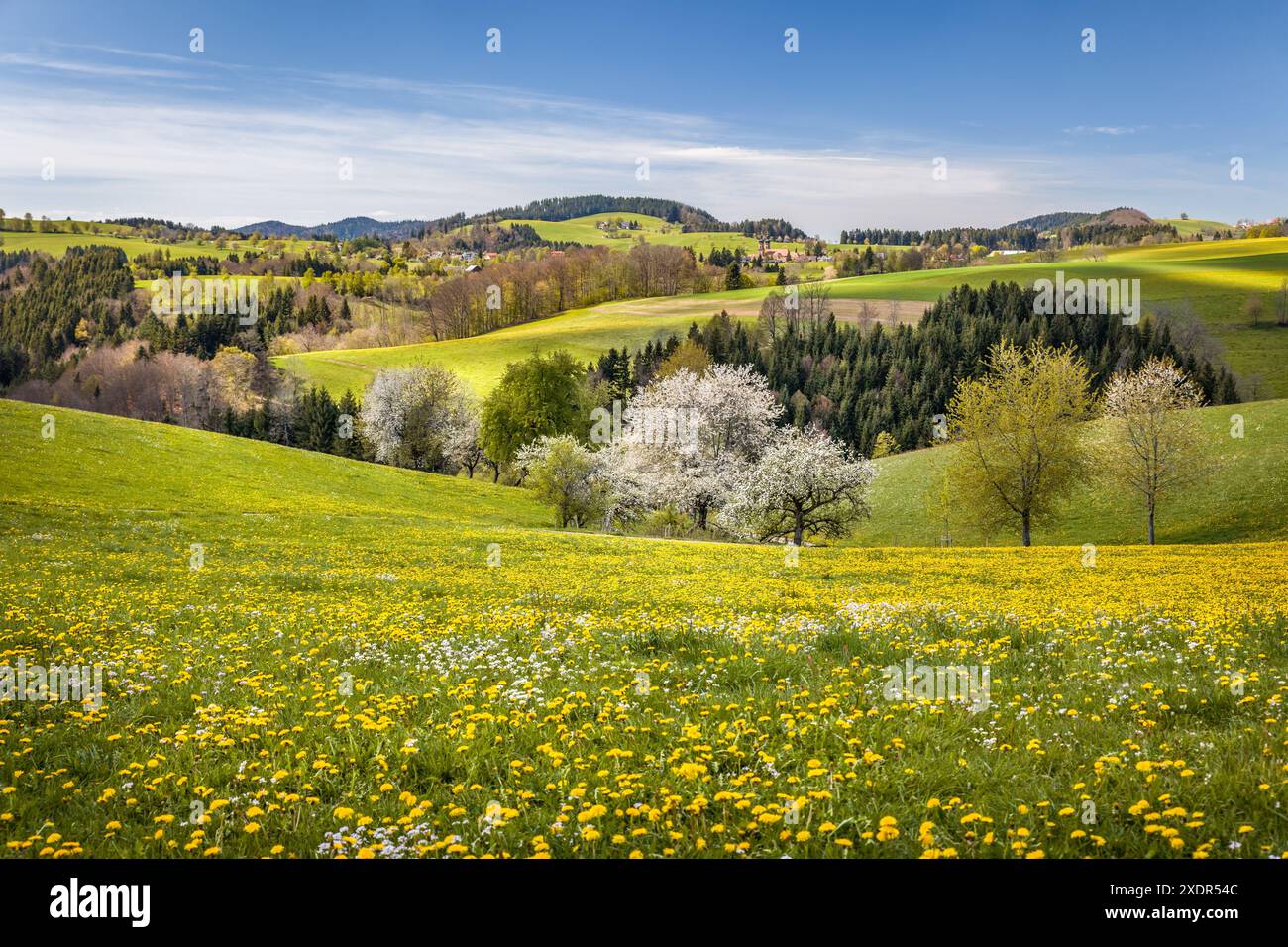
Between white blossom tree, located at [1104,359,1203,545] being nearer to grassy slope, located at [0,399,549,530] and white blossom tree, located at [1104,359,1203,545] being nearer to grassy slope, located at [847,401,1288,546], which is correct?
grassy slope, located at [847,401,1288,546]

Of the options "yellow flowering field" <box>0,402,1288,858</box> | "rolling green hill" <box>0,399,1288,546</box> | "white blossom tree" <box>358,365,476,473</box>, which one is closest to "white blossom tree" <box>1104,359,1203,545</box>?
"rolling green hill" <box>0,399,1288,546</box>

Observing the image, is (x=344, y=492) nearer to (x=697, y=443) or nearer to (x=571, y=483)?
(x=571, y=483)

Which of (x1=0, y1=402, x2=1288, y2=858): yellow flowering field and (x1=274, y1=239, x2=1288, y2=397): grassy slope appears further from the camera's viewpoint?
(x1=274, y1=239, x2=1288, y2=397): grassy slope

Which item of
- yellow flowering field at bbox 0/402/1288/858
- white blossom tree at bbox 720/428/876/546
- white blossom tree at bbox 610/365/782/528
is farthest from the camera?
white blossom tree at bbox 610/365/782/528

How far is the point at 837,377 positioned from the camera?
495ft

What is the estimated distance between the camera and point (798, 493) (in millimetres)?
54781

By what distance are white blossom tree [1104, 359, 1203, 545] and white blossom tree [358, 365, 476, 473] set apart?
74.6 metres

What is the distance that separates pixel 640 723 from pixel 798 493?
4742cm

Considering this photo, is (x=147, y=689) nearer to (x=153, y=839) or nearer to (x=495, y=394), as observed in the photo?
(x=153, y=839)

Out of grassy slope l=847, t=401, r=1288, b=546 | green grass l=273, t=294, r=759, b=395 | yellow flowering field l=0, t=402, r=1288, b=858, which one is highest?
green grass l=273, t=294, r=759, b=395

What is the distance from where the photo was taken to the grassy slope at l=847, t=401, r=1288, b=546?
56.6 metres
